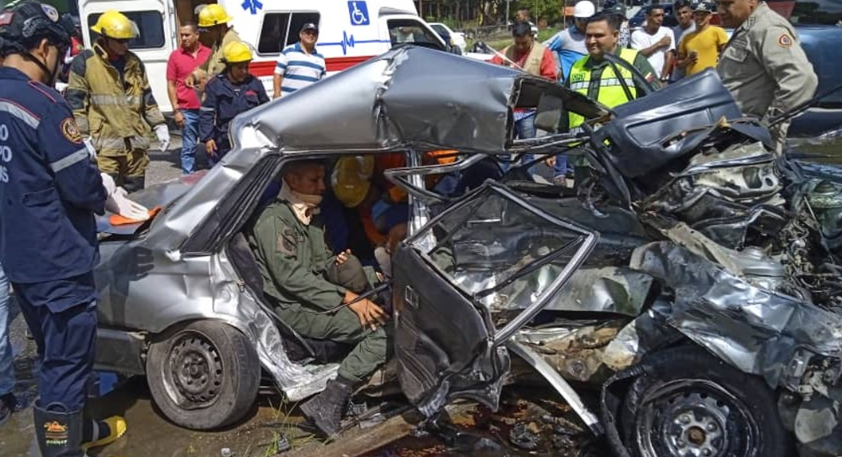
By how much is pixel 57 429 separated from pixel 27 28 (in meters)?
1.62

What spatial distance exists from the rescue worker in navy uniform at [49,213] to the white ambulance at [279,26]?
7463mm

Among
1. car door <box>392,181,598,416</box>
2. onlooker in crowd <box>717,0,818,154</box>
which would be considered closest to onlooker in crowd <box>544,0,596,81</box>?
onlooker in crowd <box>717,0,818,154</box>

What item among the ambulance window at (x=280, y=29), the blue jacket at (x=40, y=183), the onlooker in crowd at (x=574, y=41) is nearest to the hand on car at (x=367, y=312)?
the blue jacket at (x=40, y=183)

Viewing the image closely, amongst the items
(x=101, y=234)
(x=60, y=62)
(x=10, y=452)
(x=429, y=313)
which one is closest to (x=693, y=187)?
(x=429, y=313)

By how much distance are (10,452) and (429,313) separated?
83.9 inches

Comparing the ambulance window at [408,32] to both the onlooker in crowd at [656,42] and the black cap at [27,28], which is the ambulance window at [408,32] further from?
the black cap at [27,28]

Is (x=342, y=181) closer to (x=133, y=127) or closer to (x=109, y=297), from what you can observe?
(x=109, y=297)

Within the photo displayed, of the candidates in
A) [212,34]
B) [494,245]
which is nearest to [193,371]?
[494,245]

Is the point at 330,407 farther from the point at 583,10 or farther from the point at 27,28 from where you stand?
the point at 583,10

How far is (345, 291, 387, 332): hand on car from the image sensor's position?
3533mm

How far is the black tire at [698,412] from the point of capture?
2666 millimetres

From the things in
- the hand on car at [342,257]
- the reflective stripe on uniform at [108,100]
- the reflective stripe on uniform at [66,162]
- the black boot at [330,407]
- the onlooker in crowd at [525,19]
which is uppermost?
the reflective stripe on uniform at [66,162]

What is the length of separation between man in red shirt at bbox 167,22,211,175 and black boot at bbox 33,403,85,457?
17.8ft

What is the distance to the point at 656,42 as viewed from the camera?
372 inches
